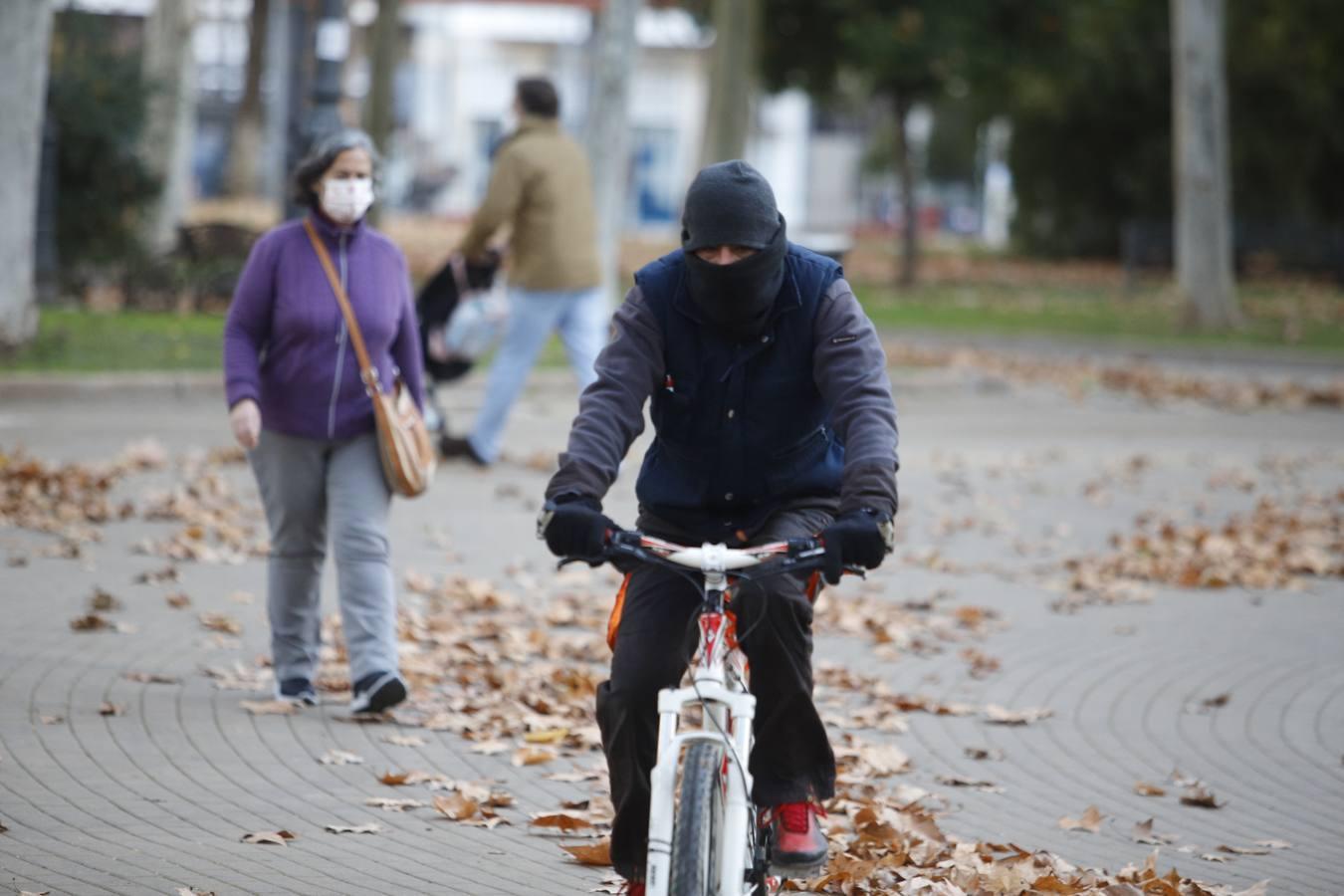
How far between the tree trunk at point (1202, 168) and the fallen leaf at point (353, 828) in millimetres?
22130

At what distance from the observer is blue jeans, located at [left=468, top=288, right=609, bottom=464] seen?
43.0ft

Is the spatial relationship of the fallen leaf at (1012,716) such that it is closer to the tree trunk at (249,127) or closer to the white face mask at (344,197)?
the white face mask at (344,197)

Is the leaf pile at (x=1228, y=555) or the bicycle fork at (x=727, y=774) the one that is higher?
the bicycle fork at (x=727, y=774)

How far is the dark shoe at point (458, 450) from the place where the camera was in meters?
13.4

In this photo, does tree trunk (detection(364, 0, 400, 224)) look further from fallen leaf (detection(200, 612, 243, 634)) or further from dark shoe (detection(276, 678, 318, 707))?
dark shoe (detection(276, 678, 318, 707))

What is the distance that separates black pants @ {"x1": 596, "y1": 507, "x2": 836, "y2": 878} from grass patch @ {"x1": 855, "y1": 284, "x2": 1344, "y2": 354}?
21.0 meters

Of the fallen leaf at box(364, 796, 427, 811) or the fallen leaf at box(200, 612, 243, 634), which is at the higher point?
the fallen leaf at box(200, 612, 243, 634)

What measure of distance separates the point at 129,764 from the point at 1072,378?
52.8 ft

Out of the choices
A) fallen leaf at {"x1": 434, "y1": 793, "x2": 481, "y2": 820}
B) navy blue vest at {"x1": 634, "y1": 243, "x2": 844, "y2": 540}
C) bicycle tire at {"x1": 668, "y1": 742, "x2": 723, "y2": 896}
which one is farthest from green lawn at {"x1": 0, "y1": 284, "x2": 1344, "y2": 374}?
bicycle tire at {"x1": 668, "y1": 742, "x2": 723, "y2": 896}

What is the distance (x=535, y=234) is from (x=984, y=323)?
15.9 m

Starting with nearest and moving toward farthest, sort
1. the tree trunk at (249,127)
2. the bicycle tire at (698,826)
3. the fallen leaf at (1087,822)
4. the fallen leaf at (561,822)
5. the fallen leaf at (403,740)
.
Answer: the bicycle tire at (698,826), the fallen leaf at (561,822), the fallen leaf at (1087,822), the fallen leaf at (403,740), the tree trunk at (249,127)

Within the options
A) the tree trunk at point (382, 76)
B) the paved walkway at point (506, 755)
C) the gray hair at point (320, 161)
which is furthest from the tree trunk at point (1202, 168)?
the gray hair at point (320, 161)

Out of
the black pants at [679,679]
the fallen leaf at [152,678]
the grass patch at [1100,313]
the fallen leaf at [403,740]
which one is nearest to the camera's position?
the black pants at [679,679]

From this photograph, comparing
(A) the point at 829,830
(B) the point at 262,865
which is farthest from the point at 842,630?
(B) the point at 262,865
